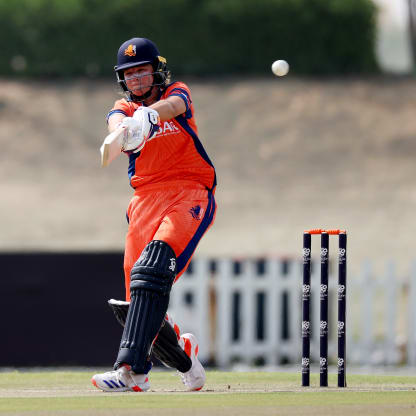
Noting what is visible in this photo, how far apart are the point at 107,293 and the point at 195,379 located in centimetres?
491

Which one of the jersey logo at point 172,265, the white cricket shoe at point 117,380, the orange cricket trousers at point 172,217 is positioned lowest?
the white cricket shoe at point 117,380

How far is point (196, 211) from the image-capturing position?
6.83 meters

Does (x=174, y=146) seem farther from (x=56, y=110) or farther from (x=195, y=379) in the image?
(x=56, y=110)

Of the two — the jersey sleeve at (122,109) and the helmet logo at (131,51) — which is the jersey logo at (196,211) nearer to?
the jersey sleeve at (122,109)

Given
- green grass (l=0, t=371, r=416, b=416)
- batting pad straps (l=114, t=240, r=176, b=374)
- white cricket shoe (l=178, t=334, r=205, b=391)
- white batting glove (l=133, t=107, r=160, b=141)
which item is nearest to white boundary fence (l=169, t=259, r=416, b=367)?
green grass (l=0, t=371, r=416, b=416)

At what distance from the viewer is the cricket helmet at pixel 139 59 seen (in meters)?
6.88

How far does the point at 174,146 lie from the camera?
6906 mm

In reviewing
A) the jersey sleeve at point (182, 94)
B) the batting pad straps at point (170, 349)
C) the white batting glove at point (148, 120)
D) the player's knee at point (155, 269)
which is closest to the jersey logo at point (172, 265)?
the player's knee at point (155, 269)

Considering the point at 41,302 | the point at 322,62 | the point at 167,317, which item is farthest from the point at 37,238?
the point at 167,317

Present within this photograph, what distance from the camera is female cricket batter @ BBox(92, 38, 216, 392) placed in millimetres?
6570

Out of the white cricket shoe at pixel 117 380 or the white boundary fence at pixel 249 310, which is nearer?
the white cricket shoe at pixel 117 380

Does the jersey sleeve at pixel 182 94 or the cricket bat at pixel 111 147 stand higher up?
the jersey sleeve at pixel 182 94

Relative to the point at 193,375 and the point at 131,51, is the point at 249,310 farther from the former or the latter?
the point at 131,51

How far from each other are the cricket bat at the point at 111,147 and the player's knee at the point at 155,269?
658mm
